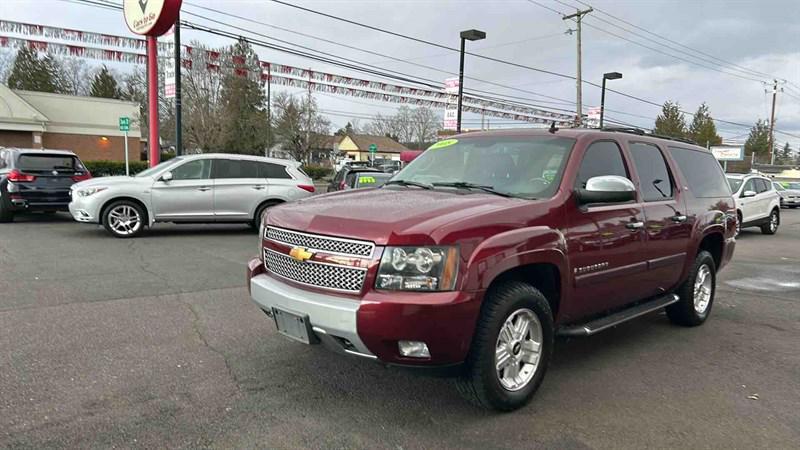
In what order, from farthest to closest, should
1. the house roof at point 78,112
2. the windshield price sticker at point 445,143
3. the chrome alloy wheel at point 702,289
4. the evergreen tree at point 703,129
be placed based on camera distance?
the evergreen tree at point 703,129 < the house roof at point 78,112 < the chrome alloy wheel at point 702,289 < the windshield price sticker at point 445,143

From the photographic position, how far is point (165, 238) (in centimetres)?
1077

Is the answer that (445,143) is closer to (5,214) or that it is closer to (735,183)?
(5,214)

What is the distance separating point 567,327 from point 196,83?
1554 inches

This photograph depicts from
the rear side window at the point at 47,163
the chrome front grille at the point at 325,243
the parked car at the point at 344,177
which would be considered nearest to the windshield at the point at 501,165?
the chrome front grille at the point at 325,243

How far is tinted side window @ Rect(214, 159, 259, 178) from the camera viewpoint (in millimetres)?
11383

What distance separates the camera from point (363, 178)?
40.8 feet

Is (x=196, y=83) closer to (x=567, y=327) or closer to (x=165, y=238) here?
(x=165, y=238)

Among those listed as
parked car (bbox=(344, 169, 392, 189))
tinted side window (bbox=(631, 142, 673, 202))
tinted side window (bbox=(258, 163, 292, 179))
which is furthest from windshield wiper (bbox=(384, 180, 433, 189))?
tinted side window (bbox=(258, 163, 292, 179))

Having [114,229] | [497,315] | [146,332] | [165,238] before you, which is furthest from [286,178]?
[497,315]

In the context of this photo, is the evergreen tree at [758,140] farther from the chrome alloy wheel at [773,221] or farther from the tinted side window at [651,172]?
the tinted side window at [651,172]

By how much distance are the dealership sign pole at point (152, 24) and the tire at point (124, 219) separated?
572cm

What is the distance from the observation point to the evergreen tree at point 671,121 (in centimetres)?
5275

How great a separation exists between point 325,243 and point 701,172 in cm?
450

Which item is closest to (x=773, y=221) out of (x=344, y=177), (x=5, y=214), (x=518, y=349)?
(x=344, y=177)
